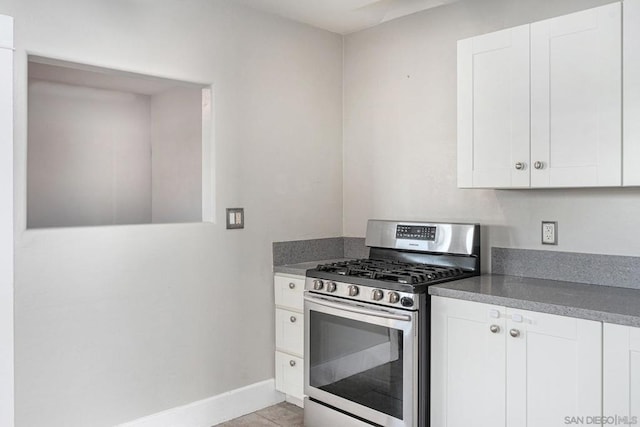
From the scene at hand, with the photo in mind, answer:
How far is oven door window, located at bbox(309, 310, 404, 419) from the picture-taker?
2.48 meters

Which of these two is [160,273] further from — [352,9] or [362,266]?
[352,9]

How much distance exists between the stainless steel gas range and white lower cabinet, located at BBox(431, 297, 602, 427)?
0.32 ft

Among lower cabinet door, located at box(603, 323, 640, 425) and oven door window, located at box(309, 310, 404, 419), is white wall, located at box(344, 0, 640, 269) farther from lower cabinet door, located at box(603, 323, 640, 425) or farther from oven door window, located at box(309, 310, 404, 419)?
oven door window, located at box(309, 310, 404, 419)

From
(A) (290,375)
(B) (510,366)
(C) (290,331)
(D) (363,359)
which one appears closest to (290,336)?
(C) (290,331)

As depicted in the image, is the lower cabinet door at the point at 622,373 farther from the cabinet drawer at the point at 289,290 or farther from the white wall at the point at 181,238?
the white wall at the point at 181,238

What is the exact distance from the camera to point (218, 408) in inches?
119

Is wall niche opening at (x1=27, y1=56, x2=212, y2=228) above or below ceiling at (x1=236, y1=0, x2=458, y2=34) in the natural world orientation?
below

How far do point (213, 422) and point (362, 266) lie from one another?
122cm

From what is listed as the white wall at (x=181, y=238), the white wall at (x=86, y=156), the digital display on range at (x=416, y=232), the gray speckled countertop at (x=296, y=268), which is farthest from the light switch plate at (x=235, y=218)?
the white wall at (x=86, y=156)

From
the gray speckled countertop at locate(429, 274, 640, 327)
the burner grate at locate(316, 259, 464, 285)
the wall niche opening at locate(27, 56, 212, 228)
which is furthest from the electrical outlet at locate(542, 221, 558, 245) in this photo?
the wall niche opening at locate(27, 56, 212, 228)

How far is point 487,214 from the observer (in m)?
2.93

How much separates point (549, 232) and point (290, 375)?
5.54 feet
